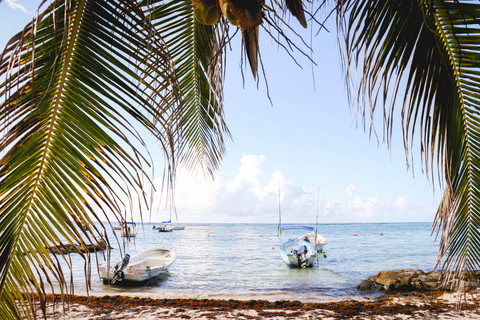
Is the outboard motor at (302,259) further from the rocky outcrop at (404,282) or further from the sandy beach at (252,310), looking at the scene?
the sandy beach at (252,310)

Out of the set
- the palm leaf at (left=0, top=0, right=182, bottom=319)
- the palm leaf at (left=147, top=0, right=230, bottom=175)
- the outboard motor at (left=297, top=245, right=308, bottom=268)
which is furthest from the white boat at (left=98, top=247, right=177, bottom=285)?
the palm leaf at (left=0, top=0, right=182, bottom=319)

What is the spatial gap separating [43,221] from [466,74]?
2.36 m

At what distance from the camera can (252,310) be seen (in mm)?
9688

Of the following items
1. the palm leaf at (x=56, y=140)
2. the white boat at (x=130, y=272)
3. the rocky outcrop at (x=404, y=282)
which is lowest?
the white boat at (x=130, y=272)

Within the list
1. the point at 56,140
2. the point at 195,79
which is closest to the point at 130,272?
the point at 195,79

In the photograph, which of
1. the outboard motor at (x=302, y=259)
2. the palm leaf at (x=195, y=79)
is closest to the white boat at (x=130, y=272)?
the outboard motor at (x=302, y=259)

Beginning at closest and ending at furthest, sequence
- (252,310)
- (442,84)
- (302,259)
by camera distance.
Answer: (442,84)
(252,310)
(302,259)

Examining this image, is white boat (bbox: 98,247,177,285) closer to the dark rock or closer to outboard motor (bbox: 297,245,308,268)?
outboard motor (bbox: 297,245,308,268)

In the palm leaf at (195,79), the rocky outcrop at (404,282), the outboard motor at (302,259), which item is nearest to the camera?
the palm leaf at (195,79)

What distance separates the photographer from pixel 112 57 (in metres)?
1.44

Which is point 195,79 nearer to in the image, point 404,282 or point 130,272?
point 130,272

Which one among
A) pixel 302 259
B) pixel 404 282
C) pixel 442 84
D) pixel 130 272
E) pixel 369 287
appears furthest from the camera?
pixel 302 259

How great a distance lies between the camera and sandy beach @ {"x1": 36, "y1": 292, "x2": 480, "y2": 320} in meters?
8.95

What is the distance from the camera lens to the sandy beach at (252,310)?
8.95 metres
